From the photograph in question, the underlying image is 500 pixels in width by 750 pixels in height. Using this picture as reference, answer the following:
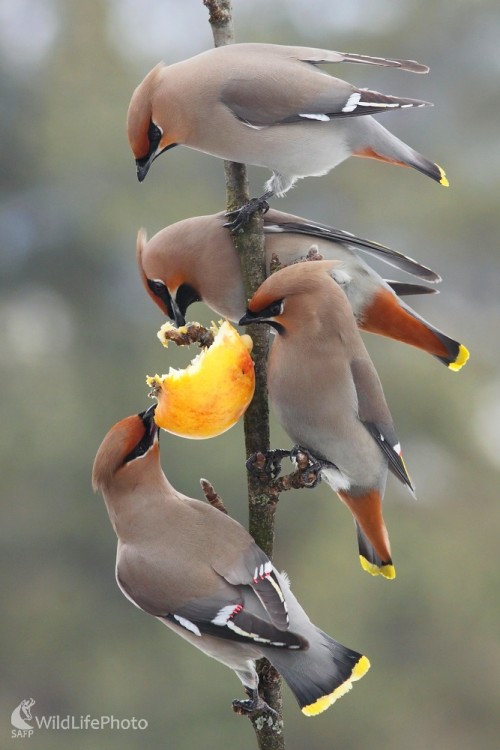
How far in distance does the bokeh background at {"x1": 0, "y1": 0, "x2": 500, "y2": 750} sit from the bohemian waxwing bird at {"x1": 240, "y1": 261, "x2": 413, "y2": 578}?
5797mm

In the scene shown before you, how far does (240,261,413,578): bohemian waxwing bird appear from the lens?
3180 millimetres

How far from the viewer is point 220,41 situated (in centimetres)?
334

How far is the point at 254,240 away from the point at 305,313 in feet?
0.80

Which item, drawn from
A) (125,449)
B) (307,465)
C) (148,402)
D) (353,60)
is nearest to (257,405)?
(307,465)

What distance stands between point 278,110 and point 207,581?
151 cm

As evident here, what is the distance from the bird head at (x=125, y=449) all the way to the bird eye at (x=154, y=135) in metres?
0.79

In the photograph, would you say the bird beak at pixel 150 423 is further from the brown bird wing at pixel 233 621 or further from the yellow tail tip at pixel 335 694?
the yellow tail tip at pixel 335 694

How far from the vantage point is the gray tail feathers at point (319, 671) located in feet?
9.98

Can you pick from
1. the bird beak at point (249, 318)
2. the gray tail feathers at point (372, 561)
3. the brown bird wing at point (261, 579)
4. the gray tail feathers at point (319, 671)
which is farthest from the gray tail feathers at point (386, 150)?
the gray tail feathers at point (319, 671)

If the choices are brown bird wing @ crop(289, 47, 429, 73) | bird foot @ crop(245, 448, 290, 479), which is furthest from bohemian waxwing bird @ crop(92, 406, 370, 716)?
brown bird wing @ crop(289, 47, 429, 73)

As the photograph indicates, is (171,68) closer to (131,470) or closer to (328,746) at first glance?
(131,470)

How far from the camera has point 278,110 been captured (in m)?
3.72

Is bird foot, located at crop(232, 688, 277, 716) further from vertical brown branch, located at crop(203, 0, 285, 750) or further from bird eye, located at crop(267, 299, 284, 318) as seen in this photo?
bird eye, located at crop(267, 299, 284, 318)

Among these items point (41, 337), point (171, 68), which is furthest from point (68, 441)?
point (171, 68)
